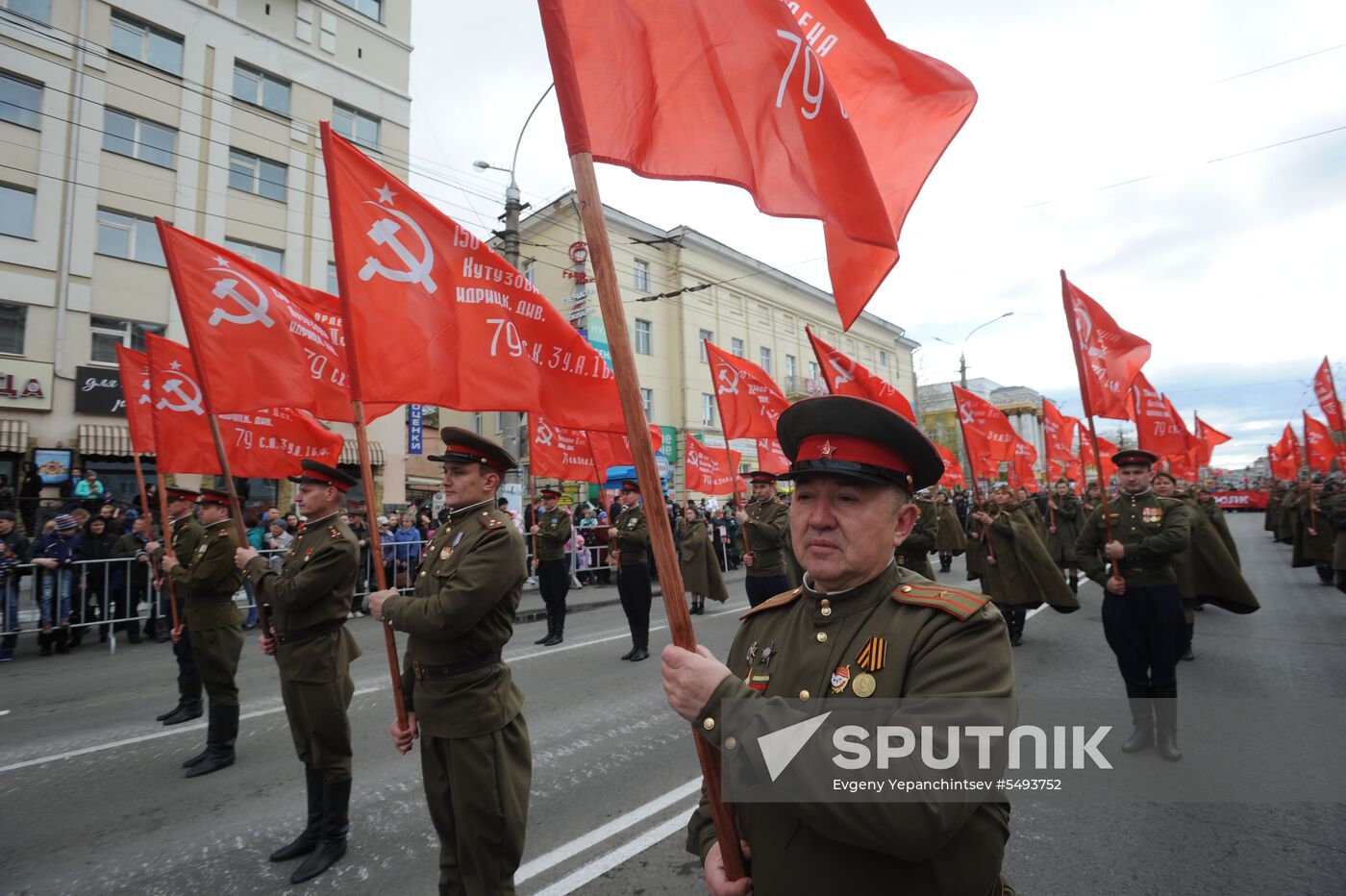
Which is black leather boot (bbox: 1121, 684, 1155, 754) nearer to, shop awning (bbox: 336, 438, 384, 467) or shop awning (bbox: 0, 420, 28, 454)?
shop awning (bbox: 336, 438, 384, 467)

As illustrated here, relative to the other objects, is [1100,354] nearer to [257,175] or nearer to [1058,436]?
[1058,436]

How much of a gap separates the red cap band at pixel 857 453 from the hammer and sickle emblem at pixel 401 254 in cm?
291

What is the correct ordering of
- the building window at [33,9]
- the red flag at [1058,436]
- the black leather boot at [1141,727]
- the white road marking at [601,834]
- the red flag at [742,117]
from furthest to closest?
the building window at [33,9], the red flag at [1058,436], the black leather boot at [1141,727], the white road marking at [601,834], the red flag at [742,117]

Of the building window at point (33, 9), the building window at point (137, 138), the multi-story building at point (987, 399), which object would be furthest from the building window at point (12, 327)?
the multi-story building at point (987, 399)

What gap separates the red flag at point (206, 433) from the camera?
630cm

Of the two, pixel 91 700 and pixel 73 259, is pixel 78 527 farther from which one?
pixel 73 259

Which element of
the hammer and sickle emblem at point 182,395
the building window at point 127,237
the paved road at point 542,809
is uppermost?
the building window at point 127,237

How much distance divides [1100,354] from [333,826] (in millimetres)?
7376

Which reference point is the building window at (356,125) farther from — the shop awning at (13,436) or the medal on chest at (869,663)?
the medal on chest at (869,663)

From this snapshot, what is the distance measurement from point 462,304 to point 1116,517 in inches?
216

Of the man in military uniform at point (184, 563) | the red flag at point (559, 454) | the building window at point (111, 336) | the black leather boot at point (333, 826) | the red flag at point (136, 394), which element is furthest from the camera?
the building window at point (111, 336)

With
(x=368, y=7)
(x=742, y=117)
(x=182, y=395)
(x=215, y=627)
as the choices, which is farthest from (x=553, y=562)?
(x=368, y=7)

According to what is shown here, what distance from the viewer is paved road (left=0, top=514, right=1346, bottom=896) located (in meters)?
3.32

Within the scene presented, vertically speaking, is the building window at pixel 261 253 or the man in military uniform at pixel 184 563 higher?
the building window at pixel 261 253
